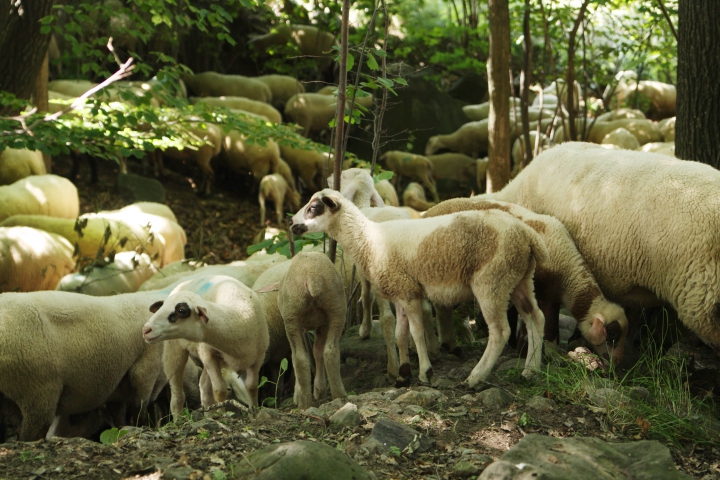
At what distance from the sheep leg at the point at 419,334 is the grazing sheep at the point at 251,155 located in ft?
37.2

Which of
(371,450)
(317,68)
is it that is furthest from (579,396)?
(317,68)

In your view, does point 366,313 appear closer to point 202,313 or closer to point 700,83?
point 202,313

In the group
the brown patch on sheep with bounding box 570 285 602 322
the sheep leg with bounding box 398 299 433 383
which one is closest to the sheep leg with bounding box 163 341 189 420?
the sheep leg with bounding box 398 299 433 383

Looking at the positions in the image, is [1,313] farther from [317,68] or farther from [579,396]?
[317,68]

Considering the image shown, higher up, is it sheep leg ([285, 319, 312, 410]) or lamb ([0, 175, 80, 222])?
lamb ([0, 175, 80, 222])

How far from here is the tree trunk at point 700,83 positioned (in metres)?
5.59

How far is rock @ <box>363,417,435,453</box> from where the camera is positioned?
335 cm

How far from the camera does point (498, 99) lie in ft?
→ 29.8

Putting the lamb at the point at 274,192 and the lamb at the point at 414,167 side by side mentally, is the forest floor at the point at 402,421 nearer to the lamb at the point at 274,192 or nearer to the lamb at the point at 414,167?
the lamb at the point at 274,192

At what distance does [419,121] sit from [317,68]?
400 centimetres

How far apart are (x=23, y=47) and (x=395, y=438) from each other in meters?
7.72

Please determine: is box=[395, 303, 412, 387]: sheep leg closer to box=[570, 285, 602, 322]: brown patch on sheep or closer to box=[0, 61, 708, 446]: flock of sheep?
box=[0, 61, 708, 446]: flock of sheep

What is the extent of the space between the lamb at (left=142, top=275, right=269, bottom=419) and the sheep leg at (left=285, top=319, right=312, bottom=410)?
30cm

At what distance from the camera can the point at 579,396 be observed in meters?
4.02
